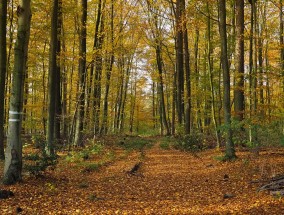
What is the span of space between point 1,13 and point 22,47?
16.6ft

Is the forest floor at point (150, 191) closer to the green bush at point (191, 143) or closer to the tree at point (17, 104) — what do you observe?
the tree at point (17, 104)

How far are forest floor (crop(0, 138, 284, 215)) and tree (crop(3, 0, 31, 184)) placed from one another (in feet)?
1.18

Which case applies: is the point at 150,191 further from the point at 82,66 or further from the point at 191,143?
the point at 82,66

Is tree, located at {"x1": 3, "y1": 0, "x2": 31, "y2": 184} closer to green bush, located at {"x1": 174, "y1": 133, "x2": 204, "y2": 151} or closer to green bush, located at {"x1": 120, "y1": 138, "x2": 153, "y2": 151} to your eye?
green bush, located at {"x1": 174, "y1": 133, "x2": 204, "y2": 151}

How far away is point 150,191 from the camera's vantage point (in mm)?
7180

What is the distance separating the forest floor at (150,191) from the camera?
17.3 feet

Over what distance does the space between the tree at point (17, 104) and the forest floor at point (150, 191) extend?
0.36 metres

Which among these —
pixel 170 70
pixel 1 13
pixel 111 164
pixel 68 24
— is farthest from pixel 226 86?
pixel 170 70

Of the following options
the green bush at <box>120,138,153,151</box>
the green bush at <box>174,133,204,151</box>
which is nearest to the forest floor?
the green bush at <box>174,133,204,151</box>

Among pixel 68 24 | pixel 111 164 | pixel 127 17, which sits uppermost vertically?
pixel 127 17

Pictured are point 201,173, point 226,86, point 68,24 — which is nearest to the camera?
point 201,173

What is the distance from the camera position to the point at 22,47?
22.6 feet

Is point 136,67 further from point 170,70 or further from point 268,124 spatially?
point 268,124

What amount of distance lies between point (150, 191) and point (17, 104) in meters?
3.51
